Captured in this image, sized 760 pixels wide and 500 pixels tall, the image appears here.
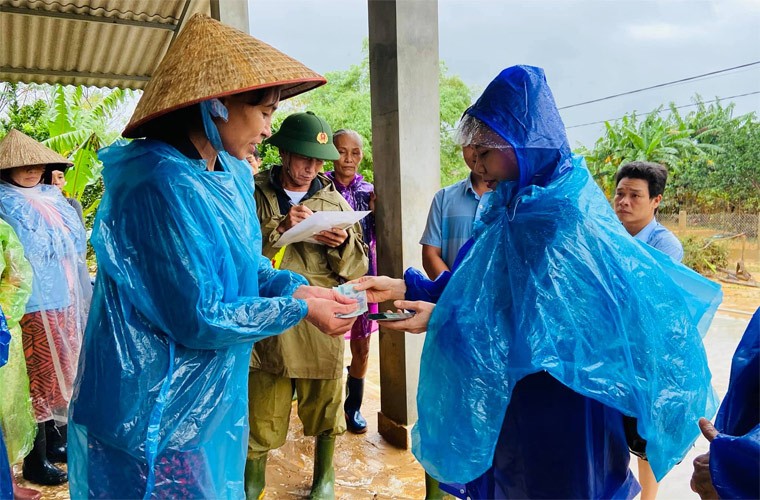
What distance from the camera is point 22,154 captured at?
4027 mm

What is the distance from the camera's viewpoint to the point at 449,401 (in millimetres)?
1783

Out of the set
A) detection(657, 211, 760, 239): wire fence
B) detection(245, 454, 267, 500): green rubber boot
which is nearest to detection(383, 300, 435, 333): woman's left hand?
detection(245, 454, 267, 500): green rubber boot

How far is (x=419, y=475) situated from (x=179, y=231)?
2571 mm

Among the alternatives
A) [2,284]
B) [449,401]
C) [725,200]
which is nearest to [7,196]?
[2,284]

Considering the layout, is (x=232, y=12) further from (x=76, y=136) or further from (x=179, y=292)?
(x=76, y=136)

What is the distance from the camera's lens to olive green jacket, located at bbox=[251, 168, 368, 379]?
10.1ft

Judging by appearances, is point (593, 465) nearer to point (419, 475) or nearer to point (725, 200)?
point (419, 475)

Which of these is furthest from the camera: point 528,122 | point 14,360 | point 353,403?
point 353,403

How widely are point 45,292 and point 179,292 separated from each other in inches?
114

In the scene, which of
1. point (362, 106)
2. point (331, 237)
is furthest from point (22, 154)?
point (362, 106)

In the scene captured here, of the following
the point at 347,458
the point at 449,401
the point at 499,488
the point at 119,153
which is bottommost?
the point at 347,458

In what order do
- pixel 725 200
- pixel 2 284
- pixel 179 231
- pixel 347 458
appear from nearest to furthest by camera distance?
pixel 179 231 < pixel 2 284 < pixel 347 458 < pixel 725 200

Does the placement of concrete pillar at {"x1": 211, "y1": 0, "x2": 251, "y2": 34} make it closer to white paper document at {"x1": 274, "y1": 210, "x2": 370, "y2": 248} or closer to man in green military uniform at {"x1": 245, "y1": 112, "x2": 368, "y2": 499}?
man in green military uniform at {"x1": 245, "y1": 112, "x2": 368, "y2": 499}

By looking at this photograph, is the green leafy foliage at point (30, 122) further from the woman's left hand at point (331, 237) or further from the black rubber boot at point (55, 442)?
the woman's left hand at point (331, 237)
